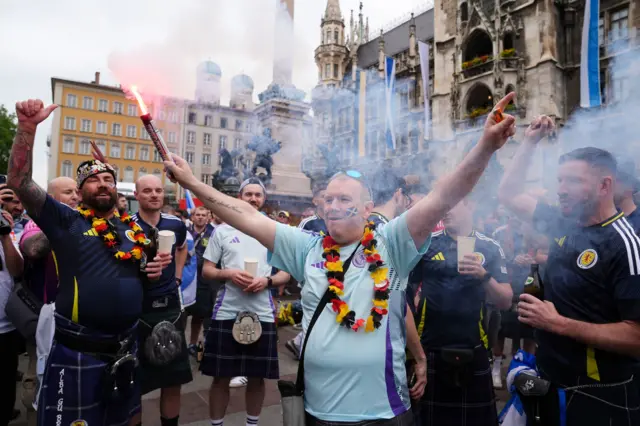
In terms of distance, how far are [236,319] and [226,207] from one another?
6.38 feet

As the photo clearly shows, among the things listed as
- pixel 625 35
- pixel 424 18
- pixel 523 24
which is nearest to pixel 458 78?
pixel 523 24

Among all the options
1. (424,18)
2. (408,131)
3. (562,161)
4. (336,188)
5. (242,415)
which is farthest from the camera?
(424,18)

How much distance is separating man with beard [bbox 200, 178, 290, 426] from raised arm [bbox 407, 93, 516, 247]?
2281 mm

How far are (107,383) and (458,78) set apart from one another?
3044 cm

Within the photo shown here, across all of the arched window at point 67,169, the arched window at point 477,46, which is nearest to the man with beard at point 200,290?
the arched window at point 477,46

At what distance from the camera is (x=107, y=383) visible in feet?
8.89

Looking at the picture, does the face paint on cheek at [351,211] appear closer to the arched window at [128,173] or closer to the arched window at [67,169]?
the arched window at [128,173]

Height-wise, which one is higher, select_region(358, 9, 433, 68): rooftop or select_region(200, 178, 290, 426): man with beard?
select_region(358, 9, 433, 68): rooftop

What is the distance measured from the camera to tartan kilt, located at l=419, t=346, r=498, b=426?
3.04m

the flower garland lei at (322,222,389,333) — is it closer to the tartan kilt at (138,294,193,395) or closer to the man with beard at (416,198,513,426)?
the man with beard at (416,198,513,426)

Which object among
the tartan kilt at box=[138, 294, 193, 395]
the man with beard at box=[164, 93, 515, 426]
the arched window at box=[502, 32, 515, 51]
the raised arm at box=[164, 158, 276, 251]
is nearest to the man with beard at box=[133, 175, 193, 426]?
the tartan kilt at box=[138, 294, 193, 395]

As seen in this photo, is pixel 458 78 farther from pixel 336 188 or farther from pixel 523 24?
pixel 336 188

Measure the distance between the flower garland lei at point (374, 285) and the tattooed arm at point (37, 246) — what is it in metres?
2.65

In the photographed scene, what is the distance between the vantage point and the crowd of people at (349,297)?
2.10 metres
